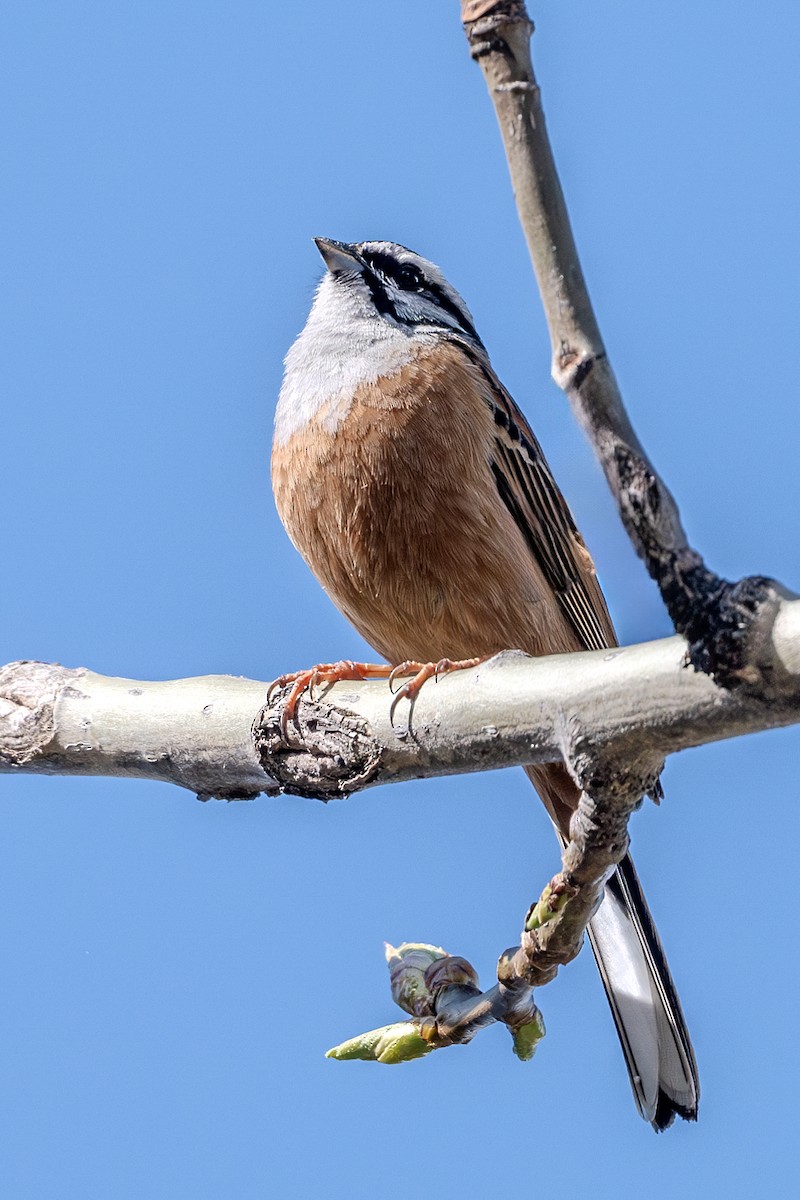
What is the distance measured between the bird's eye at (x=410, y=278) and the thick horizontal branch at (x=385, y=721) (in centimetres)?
330

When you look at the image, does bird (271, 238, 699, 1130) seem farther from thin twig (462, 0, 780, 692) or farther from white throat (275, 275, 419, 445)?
thin twig (462, 0, 780, 692)

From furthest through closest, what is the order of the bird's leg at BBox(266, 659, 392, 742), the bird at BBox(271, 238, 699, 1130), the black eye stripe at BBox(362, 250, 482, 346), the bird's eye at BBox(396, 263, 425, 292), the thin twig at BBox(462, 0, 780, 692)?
the bird's eye at BBox(396, 263, 425, 292) < the black eye stripe at BBox(362, 250, 482, 346) < the bird at BBox(271, 238, 699, 1130) < the bird's leg at BBox(266, 659, 392, 742) < the thin twig at BBox(462, 0, 780, 692)

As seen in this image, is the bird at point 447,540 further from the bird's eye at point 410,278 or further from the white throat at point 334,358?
the bird's eye at point 410,278

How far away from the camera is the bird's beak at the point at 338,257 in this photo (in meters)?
7.34

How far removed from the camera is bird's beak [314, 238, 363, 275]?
7.34 meters

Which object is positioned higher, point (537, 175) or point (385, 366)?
point (385, 366)

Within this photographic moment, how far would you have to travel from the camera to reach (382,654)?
22.0ft

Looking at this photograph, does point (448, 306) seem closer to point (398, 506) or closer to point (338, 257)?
point (338, 257)

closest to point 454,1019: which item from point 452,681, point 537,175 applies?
point 452,681

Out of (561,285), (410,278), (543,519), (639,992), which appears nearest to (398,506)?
(543,519)

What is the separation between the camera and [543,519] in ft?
22.1

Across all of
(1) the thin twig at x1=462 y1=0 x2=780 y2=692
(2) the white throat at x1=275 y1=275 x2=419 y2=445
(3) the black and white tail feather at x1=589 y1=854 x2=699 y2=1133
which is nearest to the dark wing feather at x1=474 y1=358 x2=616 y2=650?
(2) the white throat at x1=275 y1=275 x2=419 y2=445

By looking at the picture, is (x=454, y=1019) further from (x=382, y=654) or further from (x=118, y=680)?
(x=382, y=654)

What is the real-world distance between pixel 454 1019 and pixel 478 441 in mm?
2838
